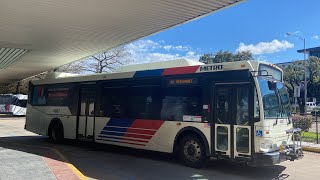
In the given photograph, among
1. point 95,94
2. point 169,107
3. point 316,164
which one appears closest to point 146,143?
point 169,107

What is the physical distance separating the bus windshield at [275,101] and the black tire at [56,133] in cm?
973

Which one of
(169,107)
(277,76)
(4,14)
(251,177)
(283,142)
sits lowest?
(251,177)

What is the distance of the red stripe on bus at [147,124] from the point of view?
39.0 ft

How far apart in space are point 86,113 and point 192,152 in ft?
18.9

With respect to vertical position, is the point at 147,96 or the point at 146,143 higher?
the point at 147,96

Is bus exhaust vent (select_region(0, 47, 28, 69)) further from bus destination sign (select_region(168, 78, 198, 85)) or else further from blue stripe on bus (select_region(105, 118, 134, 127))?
bus destination sign (select_region(168, 78, 198, 85))

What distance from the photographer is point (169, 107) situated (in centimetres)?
1170

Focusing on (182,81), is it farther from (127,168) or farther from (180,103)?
(127,168)

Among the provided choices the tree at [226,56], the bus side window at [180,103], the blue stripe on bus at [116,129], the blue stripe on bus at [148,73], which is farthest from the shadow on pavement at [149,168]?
the tree at [226,56]

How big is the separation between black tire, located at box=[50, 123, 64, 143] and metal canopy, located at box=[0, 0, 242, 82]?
392cm

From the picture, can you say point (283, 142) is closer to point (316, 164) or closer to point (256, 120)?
point (256, 120)

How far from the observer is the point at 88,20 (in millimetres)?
12602

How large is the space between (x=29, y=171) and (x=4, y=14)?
5.80 m

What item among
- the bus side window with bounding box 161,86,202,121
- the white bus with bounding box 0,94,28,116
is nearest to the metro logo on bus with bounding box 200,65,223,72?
the bus side window with bounding box 161,86,202,121
